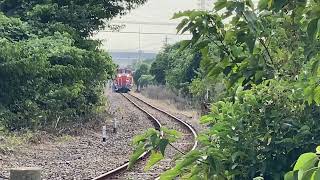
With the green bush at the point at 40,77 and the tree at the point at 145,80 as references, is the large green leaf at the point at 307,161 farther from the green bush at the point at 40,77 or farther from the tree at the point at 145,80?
the tree at the point at 145,80

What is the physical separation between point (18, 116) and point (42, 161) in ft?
19.4

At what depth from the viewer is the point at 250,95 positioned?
4355mm

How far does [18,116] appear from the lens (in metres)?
22.4

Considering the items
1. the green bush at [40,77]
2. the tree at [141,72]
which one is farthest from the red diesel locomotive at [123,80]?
the green bush at [40,77]

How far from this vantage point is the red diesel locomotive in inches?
3420

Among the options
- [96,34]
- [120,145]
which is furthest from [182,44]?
[96,34]

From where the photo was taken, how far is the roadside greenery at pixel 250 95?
11.9 ft

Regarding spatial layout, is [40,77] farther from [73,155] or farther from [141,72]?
[141,72]

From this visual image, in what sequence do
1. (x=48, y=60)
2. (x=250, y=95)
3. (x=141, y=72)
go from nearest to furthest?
(x=250, y=95)
(x=48, y=60)
(x=141, y=72)

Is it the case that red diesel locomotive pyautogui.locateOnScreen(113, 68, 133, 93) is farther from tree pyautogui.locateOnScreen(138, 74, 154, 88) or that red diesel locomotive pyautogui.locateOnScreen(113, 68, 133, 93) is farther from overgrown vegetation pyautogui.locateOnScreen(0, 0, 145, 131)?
overgrown vegetation pyautogui.locateOnScreen(0, 0, 145, 131)

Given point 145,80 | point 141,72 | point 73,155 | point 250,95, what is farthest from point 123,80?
point 250,95

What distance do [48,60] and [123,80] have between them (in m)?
65.5

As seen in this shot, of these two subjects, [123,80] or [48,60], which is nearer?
[48,60]

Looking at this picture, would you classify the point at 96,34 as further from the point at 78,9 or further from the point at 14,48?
the point at 14,48
